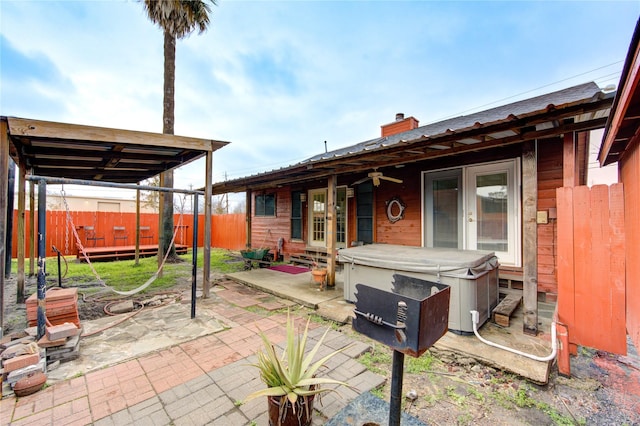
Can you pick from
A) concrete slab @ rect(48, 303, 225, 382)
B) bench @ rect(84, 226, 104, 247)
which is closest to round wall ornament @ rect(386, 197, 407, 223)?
concrete slab @ rect(48, 303, 225, 382)

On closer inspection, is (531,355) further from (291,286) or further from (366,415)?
(291,286)

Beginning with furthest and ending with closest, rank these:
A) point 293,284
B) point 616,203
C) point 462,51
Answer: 1. point 462,51
2. point 293,284
3. point 616,203

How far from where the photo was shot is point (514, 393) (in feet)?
6.71

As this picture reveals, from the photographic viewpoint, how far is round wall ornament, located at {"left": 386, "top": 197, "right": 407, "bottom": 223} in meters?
5.22

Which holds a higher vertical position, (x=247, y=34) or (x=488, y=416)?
(x=247, y=34)

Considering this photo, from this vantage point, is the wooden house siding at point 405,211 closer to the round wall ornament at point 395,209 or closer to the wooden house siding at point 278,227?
the round wall ornament at point 395,209

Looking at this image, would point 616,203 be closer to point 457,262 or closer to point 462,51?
point 457,262

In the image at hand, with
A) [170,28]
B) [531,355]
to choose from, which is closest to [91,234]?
[170,28]

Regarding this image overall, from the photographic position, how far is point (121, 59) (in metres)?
8.44

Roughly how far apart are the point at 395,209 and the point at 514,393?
12.0ft

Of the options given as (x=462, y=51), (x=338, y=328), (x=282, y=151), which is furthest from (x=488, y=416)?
(x=282, y=151)

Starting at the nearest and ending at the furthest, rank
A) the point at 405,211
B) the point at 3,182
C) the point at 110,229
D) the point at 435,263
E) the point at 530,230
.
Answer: the point at 530,230, the point at 3,182, the point at 435,263, the point at 405,211, the point at 110,229

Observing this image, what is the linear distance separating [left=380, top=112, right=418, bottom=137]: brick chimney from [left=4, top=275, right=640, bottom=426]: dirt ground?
6.52 metres

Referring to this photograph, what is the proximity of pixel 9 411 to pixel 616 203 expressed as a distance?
4.89m
